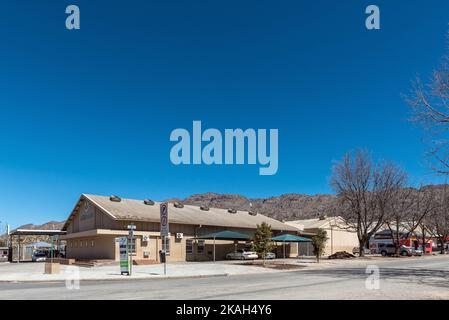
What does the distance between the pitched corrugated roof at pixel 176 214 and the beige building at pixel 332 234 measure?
23.4 ft

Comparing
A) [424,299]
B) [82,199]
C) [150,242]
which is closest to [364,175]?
[150,242]

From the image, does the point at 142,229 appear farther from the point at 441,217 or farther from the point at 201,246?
the point at 441,217

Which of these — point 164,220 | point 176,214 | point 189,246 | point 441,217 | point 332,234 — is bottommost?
point 332,234

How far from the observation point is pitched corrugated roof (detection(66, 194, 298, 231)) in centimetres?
4283

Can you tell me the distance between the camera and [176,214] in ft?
157

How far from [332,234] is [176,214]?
2866 centimetres

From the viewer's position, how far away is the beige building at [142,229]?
41.8 m

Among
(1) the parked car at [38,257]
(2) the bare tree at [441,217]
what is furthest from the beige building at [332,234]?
(1) the parked car at [38,257]

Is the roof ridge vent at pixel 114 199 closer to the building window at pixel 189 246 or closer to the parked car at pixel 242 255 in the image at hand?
the building window at pixel 189 246

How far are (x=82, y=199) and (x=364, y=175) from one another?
31410 millimetres

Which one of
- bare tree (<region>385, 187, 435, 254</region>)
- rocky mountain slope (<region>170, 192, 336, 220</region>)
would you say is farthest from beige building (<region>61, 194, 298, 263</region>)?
rocky mountain slope (<region>170, 192, 336, 220</region>)

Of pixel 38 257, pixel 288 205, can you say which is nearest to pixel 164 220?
pixel 38 257

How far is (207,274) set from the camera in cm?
2728

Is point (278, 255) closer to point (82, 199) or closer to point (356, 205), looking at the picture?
point (356, 205)
